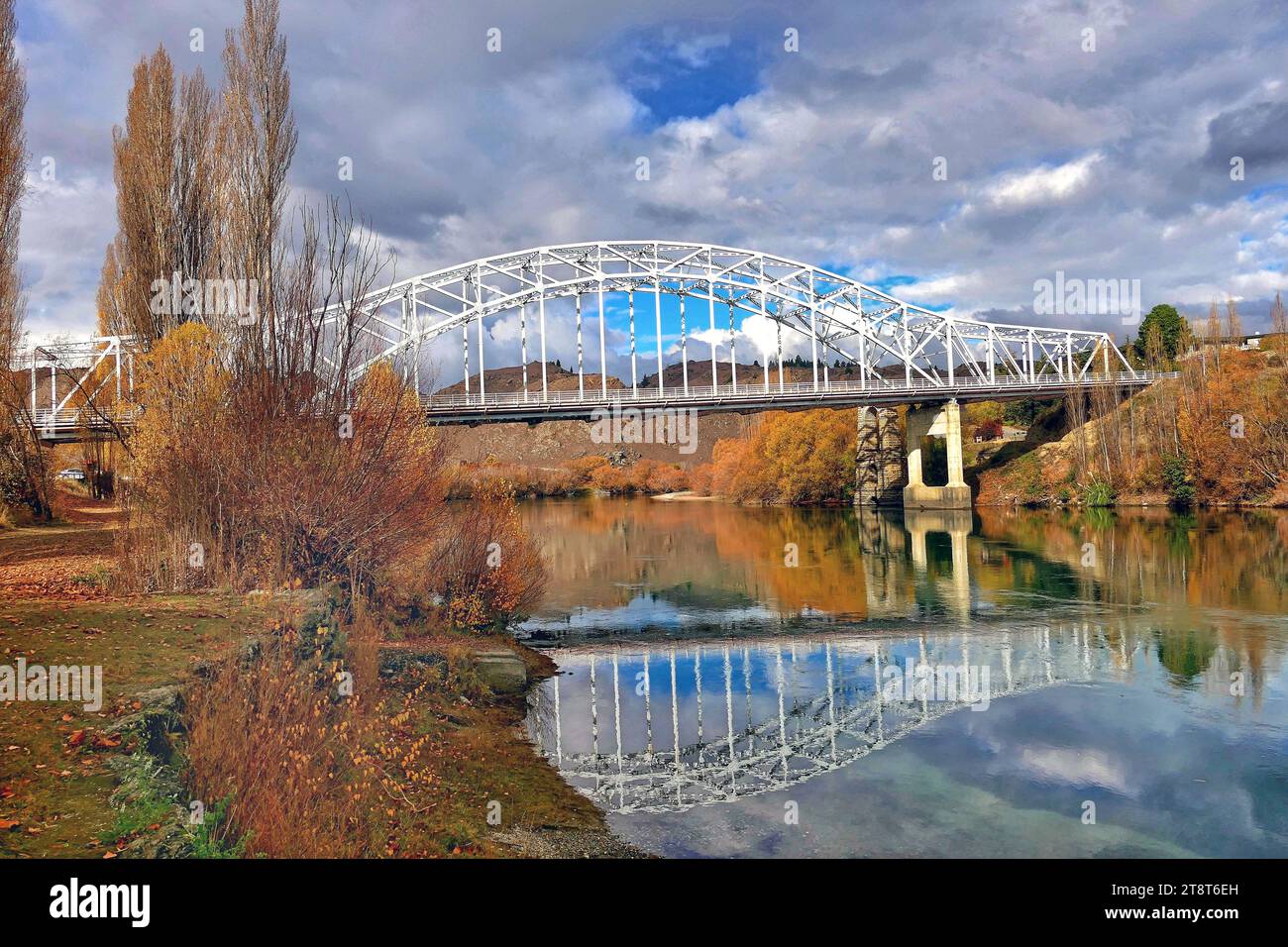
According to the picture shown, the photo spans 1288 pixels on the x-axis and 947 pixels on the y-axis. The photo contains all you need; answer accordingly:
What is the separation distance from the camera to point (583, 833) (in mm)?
8359

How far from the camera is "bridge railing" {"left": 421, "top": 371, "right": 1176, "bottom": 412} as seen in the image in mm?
55156

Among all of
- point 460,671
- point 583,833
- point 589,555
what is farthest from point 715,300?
point 583,833

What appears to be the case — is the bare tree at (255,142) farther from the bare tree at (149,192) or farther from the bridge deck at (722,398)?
the bridge deck at (722,398)

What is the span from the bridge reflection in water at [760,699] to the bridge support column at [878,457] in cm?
4958

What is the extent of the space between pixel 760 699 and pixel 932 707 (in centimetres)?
265

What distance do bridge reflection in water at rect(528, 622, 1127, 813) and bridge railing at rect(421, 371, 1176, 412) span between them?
3744 cm

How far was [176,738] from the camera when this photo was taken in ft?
23.6

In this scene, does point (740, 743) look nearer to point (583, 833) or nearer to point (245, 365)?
point (583, 833)

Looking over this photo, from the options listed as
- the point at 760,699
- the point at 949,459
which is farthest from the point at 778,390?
the point at 760,699

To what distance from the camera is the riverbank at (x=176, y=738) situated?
582 cm

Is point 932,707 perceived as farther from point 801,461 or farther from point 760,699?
point 801,461

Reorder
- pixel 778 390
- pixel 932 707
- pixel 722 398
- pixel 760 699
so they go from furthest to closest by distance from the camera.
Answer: pixel 778 390
pixel 722 398
pixel 760 699
pixel 932 707

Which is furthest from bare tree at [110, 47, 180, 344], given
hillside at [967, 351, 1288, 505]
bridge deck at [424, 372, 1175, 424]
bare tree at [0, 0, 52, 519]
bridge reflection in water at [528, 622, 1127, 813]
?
hillside at [967, 351, 1288, 505]

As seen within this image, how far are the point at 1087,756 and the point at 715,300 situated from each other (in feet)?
179
